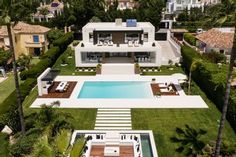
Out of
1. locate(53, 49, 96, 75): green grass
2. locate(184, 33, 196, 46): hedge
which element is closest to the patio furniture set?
locate(53, 49, 96, 75): green grass

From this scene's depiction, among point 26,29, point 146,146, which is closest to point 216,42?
point 146,146

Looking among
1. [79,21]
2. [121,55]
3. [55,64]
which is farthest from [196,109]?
[79,21]

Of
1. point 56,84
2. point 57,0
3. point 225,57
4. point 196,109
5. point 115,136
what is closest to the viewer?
point 115,136

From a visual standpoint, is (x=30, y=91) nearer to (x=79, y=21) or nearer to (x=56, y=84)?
(x=56, y=84)

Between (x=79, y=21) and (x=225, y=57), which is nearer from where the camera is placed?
(x=225, y=57)

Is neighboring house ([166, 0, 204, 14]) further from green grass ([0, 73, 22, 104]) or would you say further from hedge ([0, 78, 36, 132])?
hedge ([0, 78, 36, 132])
